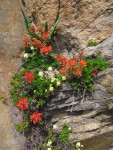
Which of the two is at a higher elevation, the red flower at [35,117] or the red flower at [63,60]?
the red flower at [63,60]

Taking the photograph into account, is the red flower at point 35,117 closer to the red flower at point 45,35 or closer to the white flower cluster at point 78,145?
the white flower cluster at point 78,145

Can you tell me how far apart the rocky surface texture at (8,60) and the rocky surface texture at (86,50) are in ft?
2.17

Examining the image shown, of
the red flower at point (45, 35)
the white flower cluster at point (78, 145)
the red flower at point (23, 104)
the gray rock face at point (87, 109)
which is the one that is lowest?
the white flower cluster at point (78, 145)

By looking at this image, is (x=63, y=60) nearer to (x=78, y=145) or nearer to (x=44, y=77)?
(x=44, y=77)

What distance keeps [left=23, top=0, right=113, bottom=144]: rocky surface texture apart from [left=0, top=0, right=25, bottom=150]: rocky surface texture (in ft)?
2.17

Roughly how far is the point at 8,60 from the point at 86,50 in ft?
5.94

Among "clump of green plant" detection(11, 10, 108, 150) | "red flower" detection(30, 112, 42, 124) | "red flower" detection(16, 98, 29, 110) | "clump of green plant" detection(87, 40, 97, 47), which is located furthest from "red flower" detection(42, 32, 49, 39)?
"red flower" detection(30, 112, 42, 124)

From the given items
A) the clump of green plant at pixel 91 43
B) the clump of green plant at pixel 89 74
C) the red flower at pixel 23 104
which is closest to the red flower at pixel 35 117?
the red flower at pixel 23 104

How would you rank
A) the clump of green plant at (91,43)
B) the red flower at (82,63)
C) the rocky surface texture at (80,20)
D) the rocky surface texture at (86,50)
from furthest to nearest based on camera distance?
the clump of green plant at (91,43), the rocky surface texture at (80,20), the rocky surface texture at (86,50), the red flower at (82,63)

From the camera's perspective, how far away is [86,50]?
→ 627cm

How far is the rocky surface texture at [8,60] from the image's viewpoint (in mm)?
6418

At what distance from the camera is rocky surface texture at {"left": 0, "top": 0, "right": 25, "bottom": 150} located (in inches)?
253

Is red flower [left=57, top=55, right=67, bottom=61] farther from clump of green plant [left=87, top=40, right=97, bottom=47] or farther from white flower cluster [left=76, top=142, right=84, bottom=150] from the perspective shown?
white flower cluster [left=76, top=142, right=84, bottom=150]

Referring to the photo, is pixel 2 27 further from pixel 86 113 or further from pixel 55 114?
pixel 86 113
